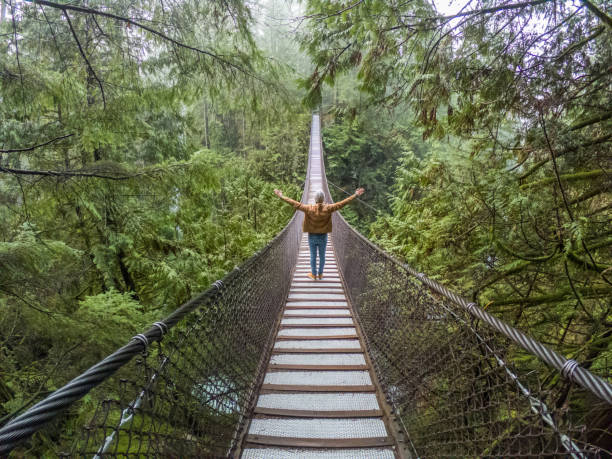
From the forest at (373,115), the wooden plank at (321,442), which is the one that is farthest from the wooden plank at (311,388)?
the forest at (373,115)

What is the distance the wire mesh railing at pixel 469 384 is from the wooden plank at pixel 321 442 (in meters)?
0.15

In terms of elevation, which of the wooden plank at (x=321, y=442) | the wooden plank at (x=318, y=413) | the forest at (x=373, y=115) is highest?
the forest at (x=373, y=115)

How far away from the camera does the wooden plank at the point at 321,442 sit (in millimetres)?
1305

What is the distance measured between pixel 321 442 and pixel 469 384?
714 millimetres

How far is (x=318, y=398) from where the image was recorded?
159cm

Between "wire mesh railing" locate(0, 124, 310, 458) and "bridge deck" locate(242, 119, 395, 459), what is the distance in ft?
0.34

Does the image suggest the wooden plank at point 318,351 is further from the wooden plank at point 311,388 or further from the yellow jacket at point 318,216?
the yellow jacket at point 318,216

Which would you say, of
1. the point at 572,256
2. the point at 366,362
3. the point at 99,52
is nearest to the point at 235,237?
the point at 99,52

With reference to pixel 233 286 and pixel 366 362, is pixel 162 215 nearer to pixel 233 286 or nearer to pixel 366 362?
pixel 233 286

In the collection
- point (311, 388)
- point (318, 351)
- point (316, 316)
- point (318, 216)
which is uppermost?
point (318, 216)

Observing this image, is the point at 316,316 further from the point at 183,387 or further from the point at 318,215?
the point at 183,387

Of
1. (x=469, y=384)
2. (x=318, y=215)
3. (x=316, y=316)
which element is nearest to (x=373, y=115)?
(x=318, y=215)

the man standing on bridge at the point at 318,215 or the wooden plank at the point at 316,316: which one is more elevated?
the man standing on bridge at the point at 318,215

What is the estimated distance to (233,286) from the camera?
1.45 meters
